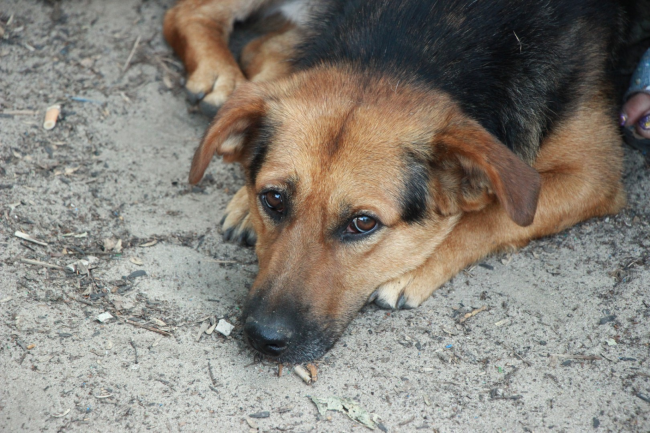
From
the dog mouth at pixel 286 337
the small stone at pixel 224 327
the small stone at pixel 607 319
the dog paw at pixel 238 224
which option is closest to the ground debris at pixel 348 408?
the dog mouth at pixel 286 337

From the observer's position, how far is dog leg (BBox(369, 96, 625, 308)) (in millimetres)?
3990

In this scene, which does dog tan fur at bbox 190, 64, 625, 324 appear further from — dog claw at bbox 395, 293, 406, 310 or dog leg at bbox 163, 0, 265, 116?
dog leg at bbox 163, 0, 265, 116

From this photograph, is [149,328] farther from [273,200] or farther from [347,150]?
[347,150]

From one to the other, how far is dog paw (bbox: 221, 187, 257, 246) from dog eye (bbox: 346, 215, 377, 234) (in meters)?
1.01

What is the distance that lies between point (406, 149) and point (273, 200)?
813 mm

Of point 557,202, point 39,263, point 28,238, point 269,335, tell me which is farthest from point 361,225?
point 28,238

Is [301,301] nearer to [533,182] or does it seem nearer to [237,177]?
[533,182]

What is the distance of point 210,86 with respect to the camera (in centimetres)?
520

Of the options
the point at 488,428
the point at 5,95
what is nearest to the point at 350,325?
the point at 488,428

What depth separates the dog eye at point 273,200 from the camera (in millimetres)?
3521

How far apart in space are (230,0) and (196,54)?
34.6 inches

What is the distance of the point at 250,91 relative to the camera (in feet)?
12.6

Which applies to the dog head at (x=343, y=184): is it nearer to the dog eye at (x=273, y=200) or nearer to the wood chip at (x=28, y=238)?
the dog eye at (x=273, y=200)

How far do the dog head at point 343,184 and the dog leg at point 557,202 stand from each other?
26 cm
